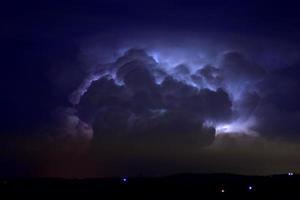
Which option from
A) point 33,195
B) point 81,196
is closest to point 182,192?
point 81,196

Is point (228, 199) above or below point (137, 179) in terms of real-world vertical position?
below

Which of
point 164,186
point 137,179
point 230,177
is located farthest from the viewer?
point 230,177

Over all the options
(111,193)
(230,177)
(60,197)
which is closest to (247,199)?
(111,193)

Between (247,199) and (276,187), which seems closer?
(247,199)

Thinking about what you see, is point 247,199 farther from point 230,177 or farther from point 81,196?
point 230,177

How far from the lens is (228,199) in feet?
396

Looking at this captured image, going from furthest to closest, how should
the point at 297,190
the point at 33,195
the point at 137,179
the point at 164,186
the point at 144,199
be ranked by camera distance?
the point at 137,179, the point at 164,186, the point at 297,190, the point at 33,195, the point at 144,199

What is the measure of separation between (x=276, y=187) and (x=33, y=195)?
172 ft

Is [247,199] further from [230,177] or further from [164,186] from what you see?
[230,177]

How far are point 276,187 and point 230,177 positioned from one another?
59.8 meters

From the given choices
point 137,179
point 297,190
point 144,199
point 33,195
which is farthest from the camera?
point 137,179

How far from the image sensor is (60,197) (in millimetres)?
119438

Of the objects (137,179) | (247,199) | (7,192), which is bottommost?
(247,199)

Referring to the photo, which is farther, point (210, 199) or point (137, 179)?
point (137, 179)
